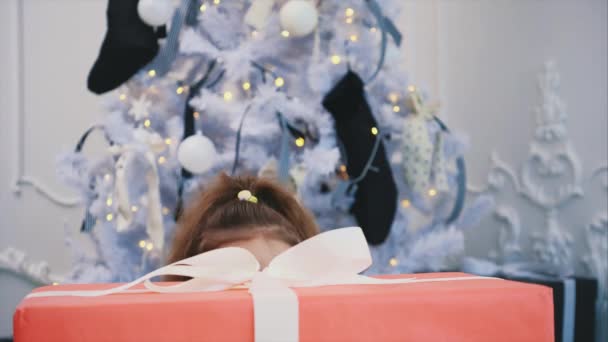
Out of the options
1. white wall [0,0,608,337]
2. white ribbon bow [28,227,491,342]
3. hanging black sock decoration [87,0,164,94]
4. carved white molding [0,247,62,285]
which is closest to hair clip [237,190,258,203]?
white ribbon bow [28,227,491,342]

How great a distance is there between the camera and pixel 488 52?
2691 millimetres

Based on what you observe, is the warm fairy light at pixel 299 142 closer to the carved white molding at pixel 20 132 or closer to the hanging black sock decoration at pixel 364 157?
the hanging black sock decoration at pixel 364 157

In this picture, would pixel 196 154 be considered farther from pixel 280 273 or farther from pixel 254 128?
pixel 280 273

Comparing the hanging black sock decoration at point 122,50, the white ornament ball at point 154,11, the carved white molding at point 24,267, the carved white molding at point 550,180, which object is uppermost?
the white ornament ball at point 154,11

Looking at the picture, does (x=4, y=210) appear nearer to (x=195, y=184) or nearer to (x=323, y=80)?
(x=195, y=184)

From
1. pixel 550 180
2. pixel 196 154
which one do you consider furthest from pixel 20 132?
pixel 550 180

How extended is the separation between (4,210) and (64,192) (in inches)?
8.1

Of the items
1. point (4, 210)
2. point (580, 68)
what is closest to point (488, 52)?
point (580, 68)

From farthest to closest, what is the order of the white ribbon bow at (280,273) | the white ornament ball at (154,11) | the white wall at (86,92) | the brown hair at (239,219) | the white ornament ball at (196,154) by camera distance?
the white wall at (86,92)
the white ornament ball at (154,11)
the white ornament ball at (196,154)
the brown hair at (239,219)
the white ribbon bow at (280,273)

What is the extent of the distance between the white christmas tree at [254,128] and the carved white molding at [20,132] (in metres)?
0.67

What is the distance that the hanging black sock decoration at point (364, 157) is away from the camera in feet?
5.88

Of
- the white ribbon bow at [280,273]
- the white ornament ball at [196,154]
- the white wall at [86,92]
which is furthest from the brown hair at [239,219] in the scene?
the white wall at [86,92]

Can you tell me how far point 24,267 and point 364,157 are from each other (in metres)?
1.32

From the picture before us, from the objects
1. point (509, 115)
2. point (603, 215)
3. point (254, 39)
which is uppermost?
point (254, 39)
